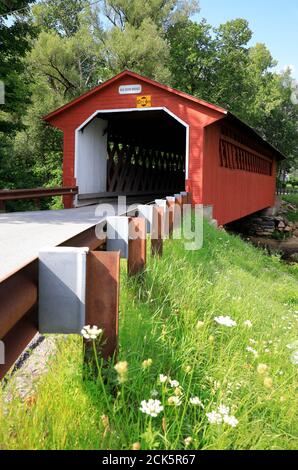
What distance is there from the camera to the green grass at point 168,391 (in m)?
1.89

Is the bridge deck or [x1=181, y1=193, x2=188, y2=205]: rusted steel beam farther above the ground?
[x1=181, y1=193, x2=188, y2=205]: rusted steel beam

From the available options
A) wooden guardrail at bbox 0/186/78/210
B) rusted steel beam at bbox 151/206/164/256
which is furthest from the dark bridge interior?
rusted steel beam at bbox 151/206/164/256

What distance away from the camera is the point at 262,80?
166 ft

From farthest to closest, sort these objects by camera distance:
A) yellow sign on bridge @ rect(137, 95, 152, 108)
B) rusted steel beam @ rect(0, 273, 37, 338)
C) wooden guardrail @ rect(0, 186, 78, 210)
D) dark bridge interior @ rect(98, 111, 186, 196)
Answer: dark bridge interior @ rect(98, 111, 186, 196) → yellow sign on bridge @ rect(137, 95, 152, 108) → wooden guardrail @ rect(0, 186, 78, 210) → rusted steel beam @ rect(0, 273, 37, 338)

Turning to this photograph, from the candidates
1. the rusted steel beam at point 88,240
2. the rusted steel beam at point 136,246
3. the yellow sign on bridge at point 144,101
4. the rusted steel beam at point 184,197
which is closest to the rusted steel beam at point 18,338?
the rusted steel beam at point 88,240

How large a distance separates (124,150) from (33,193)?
716 cm

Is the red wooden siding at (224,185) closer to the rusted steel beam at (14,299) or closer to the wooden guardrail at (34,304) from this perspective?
the wooden guardrail at (34,304)

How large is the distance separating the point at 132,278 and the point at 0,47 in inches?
539

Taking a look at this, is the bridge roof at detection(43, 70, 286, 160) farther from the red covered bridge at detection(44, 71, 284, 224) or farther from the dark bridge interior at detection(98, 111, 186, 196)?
the dark bridge interior at detection(98, 111, 186, 196)

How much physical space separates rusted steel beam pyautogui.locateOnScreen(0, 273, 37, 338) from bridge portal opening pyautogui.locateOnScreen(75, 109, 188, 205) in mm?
10665

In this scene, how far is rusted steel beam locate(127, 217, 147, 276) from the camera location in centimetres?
360

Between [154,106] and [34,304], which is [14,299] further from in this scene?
[154,106]

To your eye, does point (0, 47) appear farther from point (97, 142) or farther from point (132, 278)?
point (132, 278)

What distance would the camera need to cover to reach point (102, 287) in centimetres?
202
